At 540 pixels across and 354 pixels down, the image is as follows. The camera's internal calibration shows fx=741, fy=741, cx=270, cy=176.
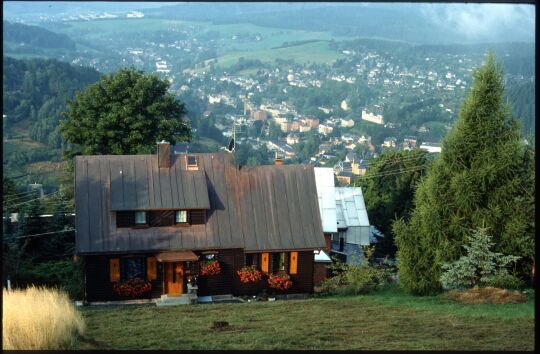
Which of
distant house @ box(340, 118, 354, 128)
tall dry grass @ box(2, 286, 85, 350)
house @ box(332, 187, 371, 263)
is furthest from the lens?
distant house @ box(340, 118, 354, 128)

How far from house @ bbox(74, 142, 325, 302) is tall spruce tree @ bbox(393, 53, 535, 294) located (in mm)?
3329

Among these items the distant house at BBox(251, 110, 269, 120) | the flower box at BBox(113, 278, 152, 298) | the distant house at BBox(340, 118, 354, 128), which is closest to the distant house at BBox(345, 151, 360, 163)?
the distant house at BBox(340, 118, 354, 128)

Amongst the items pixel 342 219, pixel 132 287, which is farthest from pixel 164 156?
pixel 342 219

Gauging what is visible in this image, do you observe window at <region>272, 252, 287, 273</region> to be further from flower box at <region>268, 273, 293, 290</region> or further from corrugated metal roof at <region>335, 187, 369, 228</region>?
corrugated metal roof at <region>335, 187, 369, 228</region>

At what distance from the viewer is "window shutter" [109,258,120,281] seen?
1578 cm

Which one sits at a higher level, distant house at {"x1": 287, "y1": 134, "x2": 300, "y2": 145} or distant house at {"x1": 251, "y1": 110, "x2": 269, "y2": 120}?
distant house at {"x1": 251, "y1": 110, "x2": 269, "y2": 120}

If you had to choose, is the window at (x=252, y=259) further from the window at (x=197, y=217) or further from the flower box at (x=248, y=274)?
the window at (x=197, y=217)

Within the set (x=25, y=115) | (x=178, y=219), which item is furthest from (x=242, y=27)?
(x=178, y=219)

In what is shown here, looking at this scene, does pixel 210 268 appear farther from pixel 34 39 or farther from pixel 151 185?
pixel 34 39

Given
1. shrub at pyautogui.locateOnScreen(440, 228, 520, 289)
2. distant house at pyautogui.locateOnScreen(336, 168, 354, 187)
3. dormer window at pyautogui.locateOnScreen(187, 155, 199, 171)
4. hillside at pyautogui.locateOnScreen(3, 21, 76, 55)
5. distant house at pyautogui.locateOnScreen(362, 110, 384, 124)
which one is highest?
hillside at pyautogui.locateOnScreen(3, 21, 76, 55)

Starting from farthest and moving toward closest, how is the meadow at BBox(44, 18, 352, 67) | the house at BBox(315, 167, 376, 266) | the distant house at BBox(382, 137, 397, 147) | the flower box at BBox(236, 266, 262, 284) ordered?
the meadow at BBox(44, 18, 352, 67) < the distant house at BBox(382, 137, 397, 147) < the house at BBox(315, 167, 376, 266) < the flower box at BBox(236, 266, 262, 284)

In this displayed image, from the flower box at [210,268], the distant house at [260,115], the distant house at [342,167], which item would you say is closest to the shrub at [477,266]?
the flower box at [210,268]

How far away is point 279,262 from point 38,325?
39.9ft

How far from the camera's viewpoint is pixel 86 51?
102 metres
